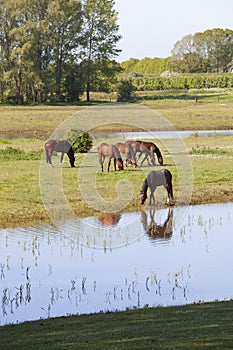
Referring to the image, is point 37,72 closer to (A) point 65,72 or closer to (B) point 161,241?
(A) point 65,72

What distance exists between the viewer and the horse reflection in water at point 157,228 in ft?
60.7

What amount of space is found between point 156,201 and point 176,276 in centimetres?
892

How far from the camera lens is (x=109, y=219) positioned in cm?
2095

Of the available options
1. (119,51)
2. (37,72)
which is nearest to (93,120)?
(37,72)

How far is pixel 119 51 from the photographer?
281ft

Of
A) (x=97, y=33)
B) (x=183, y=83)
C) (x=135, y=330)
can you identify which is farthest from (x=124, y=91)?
(x=135, y=330)

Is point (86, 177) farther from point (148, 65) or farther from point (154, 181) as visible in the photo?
point (148, 65)

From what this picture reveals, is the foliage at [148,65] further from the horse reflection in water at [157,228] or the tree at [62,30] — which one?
the horse reflection in water at [157,228]

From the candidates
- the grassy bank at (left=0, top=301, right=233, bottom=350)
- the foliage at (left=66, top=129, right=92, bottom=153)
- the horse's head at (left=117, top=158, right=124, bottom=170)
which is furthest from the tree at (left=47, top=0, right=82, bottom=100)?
the grassy bank at (left=0, top=301, right=233, bottom=350)

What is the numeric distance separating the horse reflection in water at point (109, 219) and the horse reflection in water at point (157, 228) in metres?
0.76

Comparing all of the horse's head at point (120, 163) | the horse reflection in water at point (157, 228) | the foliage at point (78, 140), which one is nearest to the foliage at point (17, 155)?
the foliage at point (78, 140)

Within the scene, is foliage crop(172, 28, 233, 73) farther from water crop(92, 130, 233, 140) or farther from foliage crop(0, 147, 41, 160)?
foliage crop(0, 147, 41, 160)

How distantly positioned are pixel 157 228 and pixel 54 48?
6414cm

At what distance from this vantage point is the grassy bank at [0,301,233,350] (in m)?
8.57
